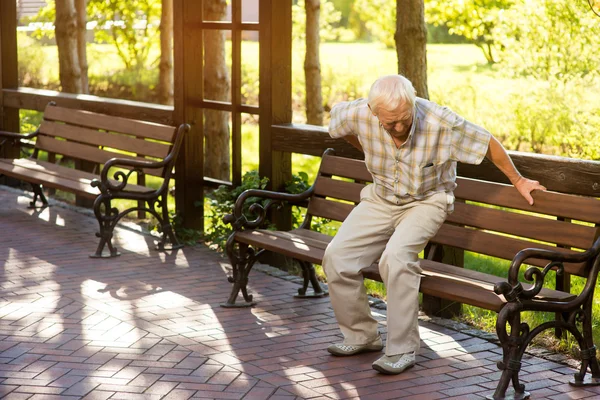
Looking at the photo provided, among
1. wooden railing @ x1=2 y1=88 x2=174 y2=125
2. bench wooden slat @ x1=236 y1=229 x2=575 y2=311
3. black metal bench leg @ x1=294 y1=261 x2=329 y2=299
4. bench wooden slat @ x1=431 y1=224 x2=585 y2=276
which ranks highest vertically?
wooden railing @ x1=2 y1=88 x2=174 y2=125

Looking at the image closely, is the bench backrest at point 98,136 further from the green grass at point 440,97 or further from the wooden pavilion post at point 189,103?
the green grass at point 440,97

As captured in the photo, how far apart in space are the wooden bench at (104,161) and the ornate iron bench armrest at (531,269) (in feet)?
12.7

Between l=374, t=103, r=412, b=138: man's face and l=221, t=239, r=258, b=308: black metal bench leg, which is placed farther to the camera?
l=221, t=239, r=258, b=308: black metal bench leg

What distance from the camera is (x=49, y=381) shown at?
15.4ft

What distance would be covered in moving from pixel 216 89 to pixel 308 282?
413 centimetres

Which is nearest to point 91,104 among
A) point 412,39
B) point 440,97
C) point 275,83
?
point 275,83

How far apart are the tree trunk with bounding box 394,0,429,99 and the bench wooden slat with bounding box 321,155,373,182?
6.42ft

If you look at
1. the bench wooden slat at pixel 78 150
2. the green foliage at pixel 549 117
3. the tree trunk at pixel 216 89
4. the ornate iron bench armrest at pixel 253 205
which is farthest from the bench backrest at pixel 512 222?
the green foliage at pixel 549 117

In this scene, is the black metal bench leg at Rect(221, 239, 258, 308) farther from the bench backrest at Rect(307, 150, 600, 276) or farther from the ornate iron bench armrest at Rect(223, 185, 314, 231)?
the bench backrest at Rect(307, 150, 600, 276)

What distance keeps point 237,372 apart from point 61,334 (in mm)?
1209

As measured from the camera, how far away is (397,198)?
5.07 metres

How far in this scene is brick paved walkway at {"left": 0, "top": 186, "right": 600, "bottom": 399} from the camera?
15.1 feet

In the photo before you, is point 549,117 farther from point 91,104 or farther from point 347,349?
point 347,349

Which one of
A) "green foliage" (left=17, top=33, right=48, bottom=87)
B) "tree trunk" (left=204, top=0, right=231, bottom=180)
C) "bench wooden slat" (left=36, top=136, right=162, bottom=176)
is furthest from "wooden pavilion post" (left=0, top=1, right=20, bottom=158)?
"green foliage" (left=17, top=33, right=48, bottom=87)
